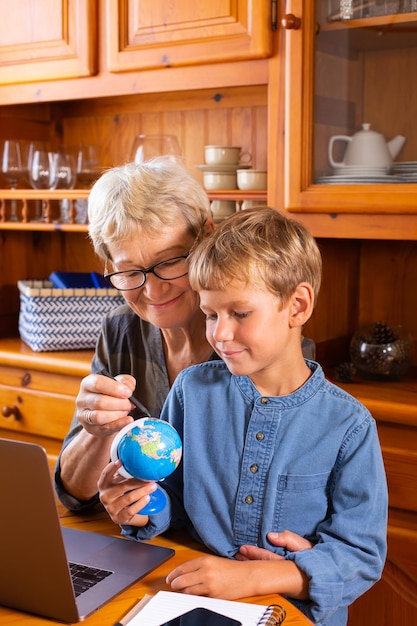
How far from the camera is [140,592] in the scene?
3.67 ft

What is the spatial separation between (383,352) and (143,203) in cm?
91

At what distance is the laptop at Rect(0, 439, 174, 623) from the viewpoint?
0.97 m

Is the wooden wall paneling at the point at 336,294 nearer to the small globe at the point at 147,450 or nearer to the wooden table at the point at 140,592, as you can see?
the wooden table at the point at 140,592

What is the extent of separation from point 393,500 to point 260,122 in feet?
4.13

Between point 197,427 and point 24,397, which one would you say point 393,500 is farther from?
point 24,397

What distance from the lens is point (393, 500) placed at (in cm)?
200

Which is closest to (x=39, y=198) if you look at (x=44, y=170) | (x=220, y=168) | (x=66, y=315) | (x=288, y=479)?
(x=44, y=170)

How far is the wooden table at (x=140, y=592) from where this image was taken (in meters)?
1.04

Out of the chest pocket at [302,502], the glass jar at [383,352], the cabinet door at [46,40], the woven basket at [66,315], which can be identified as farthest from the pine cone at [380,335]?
the cabinet door at [46,40]

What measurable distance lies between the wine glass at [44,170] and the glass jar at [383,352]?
3.76 ft

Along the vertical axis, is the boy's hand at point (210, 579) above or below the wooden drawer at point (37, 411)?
above

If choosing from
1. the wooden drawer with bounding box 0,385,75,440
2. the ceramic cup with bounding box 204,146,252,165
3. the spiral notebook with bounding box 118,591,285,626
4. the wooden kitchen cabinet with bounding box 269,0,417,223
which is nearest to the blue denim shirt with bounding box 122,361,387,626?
the spiral notebook with bounding box 118,591,285,626

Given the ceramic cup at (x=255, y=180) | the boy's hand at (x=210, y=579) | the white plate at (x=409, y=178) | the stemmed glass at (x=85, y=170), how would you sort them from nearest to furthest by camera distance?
1. the boy's hand at (x=210, y=579)
2. the white plate at (x=409, y=178)
3. the ceramic cup at (x=255, y=180)
4. the stemmed glass at (x=85, y=170)

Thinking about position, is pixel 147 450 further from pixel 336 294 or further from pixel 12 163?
pixel 12 163
